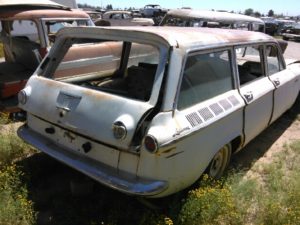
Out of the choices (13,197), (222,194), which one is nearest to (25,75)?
(13,197)

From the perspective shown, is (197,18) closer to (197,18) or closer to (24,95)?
(197,18)

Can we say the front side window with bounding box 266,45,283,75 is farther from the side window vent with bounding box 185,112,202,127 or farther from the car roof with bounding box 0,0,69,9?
the car roof with bounding box 0,0,69,9

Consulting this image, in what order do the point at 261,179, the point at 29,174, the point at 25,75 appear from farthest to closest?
the point at 25,75, the point at 261,179, the point at 29,174

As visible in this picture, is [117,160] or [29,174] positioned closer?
[117,160]

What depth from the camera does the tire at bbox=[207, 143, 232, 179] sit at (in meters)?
3.80

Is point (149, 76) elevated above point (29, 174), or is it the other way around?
point (149, 76)

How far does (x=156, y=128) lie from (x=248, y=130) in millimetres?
1690

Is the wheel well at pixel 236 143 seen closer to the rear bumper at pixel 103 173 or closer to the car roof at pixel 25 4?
the rear bumper at pixel 103 173

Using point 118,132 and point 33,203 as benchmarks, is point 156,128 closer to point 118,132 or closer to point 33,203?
point 118,132

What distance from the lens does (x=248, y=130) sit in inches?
161

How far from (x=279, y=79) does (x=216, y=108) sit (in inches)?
76.5

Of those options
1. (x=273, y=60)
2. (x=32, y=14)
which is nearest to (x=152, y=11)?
(x=32, y=14)

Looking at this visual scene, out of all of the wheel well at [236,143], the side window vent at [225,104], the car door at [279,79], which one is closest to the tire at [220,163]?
the wheel well at [236,143]

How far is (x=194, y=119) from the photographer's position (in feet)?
9.91
